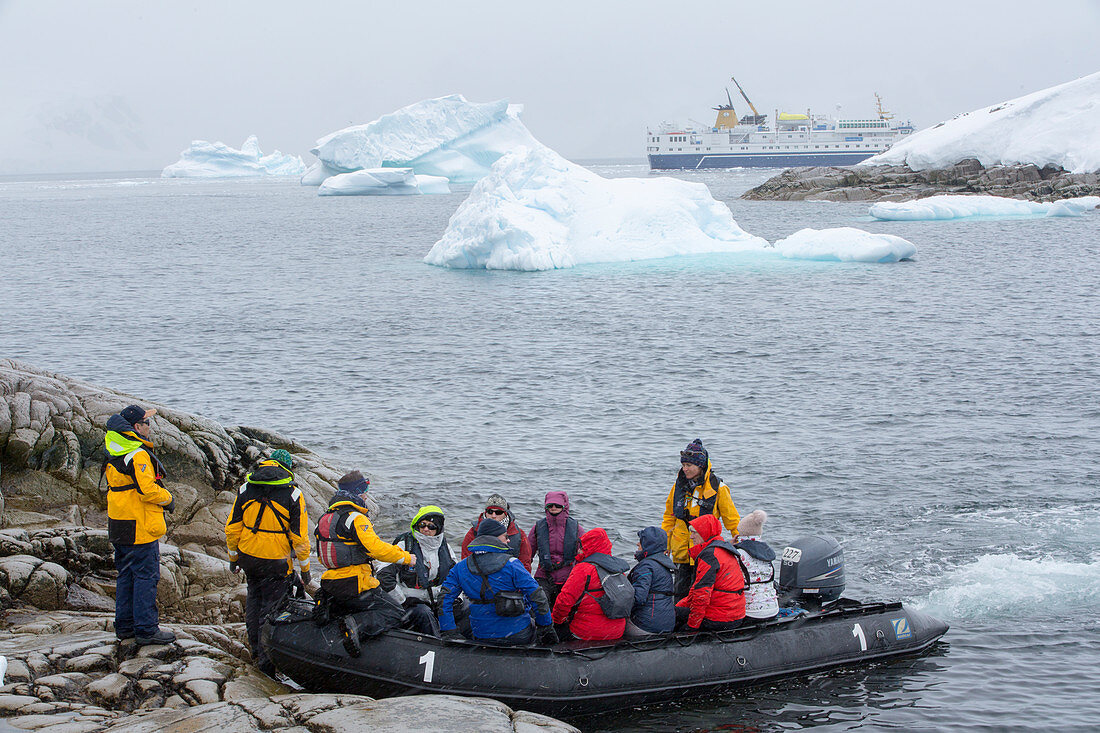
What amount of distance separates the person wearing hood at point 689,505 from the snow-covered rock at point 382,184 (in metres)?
88.3

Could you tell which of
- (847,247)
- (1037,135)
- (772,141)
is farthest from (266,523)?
(772,141)

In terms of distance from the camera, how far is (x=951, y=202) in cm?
5978

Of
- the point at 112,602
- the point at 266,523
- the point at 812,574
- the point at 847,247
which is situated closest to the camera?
the point at 266,523

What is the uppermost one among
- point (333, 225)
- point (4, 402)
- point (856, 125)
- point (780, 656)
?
point (856, 125)

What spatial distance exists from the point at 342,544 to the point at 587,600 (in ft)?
7.09

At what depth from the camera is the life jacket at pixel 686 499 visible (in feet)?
28.3

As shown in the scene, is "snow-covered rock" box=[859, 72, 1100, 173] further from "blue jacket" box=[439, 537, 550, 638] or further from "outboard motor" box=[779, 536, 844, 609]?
"blue jacket" box=[439, 537, 550, 638]

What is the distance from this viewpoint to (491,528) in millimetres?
7352

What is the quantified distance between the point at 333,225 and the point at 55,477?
58695 mm

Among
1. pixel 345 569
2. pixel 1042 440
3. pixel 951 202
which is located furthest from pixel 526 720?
pixel 951 202

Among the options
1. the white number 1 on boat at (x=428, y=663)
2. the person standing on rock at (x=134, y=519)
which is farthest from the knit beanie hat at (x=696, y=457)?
the person standing on rock at (x=134, y=519)

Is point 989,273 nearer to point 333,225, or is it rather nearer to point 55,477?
point 55,477

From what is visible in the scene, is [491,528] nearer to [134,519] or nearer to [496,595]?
[496,595]

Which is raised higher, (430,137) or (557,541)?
(430,137)
